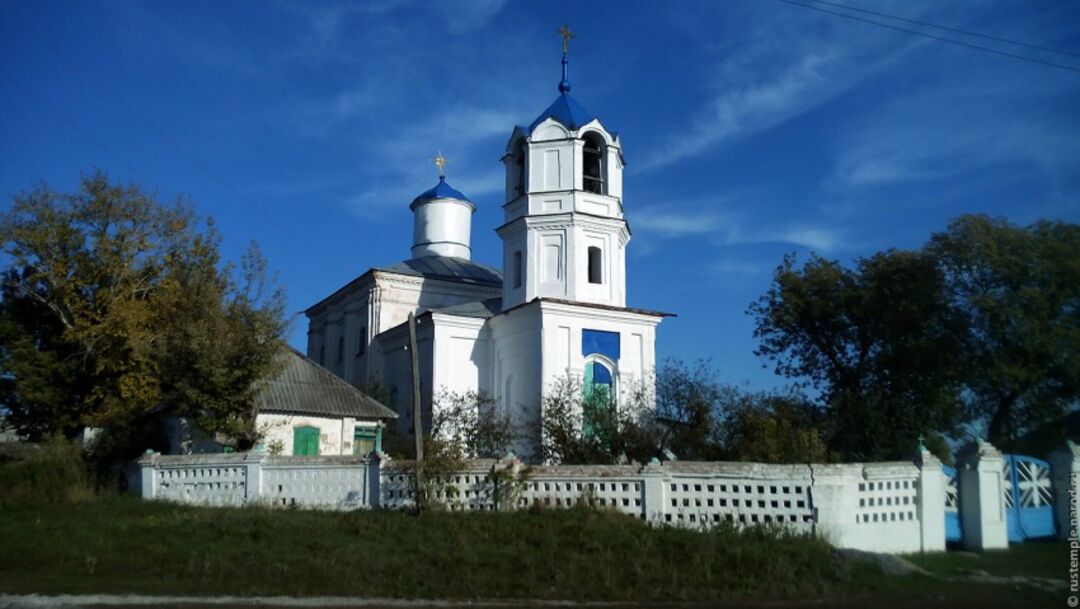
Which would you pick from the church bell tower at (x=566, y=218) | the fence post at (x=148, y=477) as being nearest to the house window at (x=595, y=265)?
the church bell tower at (x=566, y=218)

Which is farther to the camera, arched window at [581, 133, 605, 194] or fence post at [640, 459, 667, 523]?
arched window at [581, 133, 605, 194]

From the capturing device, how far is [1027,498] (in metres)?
15.2

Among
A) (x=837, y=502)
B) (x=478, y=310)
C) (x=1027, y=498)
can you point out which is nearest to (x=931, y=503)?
(x=837, y=502)

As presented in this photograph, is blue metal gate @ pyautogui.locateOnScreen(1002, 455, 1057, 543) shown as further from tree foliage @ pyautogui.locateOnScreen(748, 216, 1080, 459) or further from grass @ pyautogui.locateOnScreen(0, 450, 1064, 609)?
tree foliage @ pyautogui.locateOnScreen(748, 216, 1080, 459)

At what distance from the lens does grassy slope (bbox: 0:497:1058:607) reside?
11.4 m

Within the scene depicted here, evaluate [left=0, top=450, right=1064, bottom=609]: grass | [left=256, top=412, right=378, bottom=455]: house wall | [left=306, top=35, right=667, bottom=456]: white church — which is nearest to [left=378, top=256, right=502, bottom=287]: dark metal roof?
[left=306, top=35, right=667, bottom=456]: white church

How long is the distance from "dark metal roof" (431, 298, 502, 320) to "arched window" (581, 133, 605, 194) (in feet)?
15.8

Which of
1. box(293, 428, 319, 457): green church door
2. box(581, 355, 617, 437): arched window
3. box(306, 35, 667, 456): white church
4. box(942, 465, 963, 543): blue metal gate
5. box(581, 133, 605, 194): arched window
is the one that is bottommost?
box(942, 465, 963, 543): blue metal gate

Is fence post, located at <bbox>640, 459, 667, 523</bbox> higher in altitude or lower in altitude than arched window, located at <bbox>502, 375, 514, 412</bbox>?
lower

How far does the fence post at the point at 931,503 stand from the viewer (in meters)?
14.2

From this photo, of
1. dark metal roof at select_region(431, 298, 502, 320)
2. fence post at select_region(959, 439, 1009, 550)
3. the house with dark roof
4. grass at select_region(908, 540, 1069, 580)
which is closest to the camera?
grass at select_region(908, 540, 1069, 580)

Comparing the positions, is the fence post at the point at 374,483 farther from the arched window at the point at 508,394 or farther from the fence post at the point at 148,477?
the arched window at the point at 508,394

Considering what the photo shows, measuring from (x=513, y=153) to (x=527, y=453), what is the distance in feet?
34.6

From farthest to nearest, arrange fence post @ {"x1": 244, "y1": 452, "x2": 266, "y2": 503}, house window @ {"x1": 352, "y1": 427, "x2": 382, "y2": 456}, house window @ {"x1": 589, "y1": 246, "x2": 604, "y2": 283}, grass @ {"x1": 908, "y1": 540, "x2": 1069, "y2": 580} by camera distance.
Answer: house window @ {"x1": 589, "y1": 246, "x2": 604, "y2": 283} → house window @ {"x1": 352, "y1": 427, "x2": 382, "y2": 456} → fence post @ {"x1": 244, "y1": 452, "x2": 266, "y2": 503} → grass @ {"x1": 908, "y1": 540, "x2": 1069, "y2": 580}
